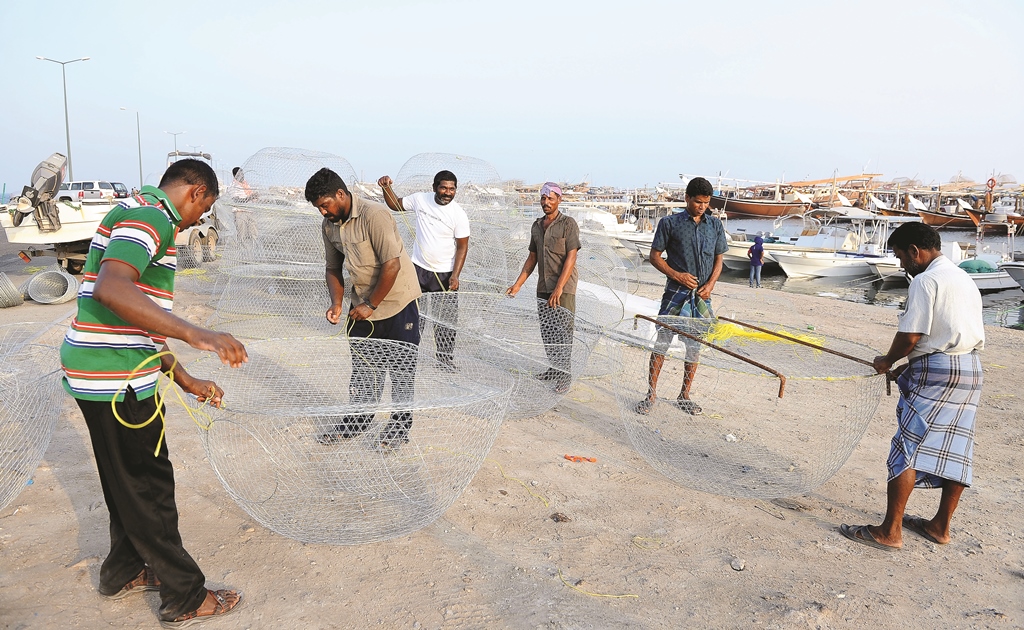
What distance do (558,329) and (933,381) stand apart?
86.5 inches

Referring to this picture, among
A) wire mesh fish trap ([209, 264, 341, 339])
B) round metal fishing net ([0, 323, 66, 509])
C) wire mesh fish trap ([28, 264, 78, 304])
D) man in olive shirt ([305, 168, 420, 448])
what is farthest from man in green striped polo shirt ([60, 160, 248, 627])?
wire mesh fish trap ([28, 264, 78, 304])

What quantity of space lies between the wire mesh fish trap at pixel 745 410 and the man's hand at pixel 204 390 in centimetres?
175

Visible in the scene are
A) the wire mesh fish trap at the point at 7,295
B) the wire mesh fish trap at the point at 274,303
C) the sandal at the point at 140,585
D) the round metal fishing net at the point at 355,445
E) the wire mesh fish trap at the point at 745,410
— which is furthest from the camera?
the wire mesh fish trap at the point at 7,295

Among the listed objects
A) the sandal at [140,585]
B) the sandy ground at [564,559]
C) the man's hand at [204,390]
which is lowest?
the sandy ground at [564,559]

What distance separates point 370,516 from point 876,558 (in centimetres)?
200

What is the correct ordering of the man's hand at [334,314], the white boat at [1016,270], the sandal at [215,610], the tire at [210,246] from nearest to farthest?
1. the sandal at [215,610]
2. the man's hand at [334,314]
3. the tire at [210,246]
4. the white boat at [1016,270]

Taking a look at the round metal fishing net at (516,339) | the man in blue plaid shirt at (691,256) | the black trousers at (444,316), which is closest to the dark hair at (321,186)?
the round metal fishing net at (516,339)

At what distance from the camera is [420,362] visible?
3.27 meters

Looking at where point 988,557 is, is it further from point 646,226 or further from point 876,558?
point 646,226

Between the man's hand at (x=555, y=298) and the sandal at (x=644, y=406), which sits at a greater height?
the man's hand at (x=555, y=298)

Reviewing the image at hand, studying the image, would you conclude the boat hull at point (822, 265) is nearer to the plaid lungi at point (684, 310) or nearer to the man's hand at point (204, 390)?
the plaid lungi at point (684, 310)

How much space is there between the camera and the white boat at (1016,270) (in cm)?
1530

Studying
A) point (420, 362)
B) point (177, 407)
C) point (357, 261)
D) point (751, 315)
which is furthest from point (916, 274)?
point (751, 315)

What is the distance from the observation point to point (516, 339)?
4703mm
